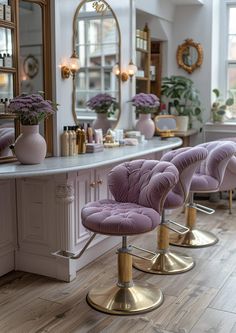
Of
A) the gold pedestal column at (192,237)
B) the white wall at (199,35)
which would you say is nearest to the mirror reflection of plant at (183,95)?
the white wall at (199,35)

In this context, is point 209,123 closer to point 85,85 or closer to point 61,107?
point 85,85

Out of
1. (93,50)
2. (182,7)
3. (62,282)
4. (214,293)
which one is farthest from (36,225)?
(182,7)

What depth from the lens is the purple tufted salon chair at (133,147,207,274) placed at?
3.43 metres

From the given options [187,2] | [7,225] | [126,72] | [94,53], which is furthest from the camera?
[187,2]

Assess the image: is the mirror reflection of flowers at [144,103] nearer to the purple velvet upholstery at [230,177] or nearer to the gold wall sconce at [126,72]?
the gold wall sconce at [126,72]

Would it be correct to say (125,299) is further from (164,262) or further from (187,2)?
(187,2)

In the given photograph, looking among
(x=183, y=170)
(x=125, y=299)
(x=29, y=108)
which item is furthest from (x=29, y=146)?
(x=125, y=299)

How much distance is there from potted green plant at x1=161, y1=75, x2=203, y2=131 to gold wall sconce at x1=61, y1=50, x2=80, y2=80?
2.21 m

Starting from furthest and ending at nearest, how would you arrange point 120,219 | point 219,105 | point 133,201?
point 219,105 → point 133,201 → point 120,219

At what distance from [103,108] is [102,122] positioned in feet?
0.46

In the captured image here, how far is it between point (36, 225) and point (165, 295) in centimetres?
107

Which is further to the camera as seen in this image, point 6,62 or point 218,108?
point 218,108

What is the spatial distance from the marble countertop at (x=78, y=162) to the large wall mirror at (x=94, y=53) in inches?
16.9

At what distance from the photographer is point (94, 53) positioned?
4.49 meters
